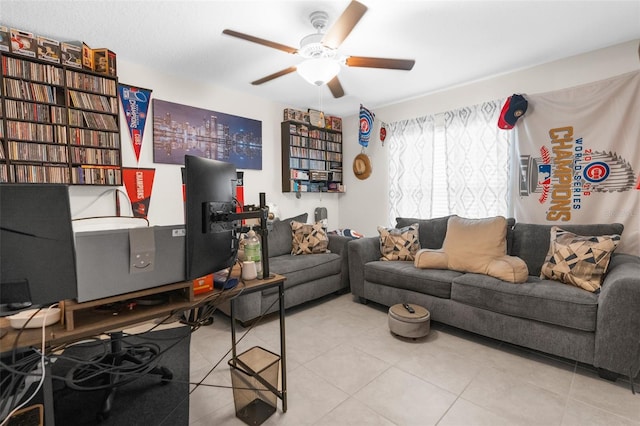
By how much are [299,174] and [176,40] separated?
2.18m

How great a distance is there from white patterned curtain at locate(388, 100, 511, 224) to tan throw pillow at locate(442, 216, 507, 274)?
0.73 m

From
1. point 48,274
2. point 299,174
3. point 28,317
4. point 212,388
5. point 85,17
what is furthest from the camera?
point 299,174

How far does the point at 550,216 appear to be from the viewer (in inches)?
116

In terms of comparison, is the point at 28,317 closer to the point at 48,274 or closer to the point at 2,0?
the point at 48,274

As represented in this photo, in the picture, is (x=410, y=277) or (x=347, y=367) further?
(x=410, y=277)

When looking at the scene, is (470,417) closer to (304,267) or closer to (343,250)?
(304,267)

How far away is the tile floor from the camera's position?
5.18 ft

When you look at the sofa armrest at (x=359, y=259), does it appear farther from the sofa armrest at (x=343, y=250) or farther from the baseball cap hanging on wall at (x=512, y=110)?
the baseball cap hanging on wall at (x=512, y=110)

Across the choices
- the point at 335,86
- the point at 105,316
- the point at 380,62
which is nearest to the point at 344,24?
the point at 380,62

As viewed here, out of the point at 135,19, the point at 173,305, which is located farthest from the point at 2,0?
the point at 173,305

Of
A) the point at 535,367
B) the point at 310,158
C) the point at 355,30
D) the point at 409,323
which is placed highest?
the point at 355,30

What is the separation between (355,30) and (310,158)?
2.21 metres

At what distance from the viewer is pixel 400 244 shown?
325cm

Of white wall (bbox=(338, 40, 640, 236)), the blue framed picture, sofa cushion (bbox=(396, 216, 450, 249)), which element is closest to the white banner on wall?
white wall (bbox=(338, 40, 640, 236))
